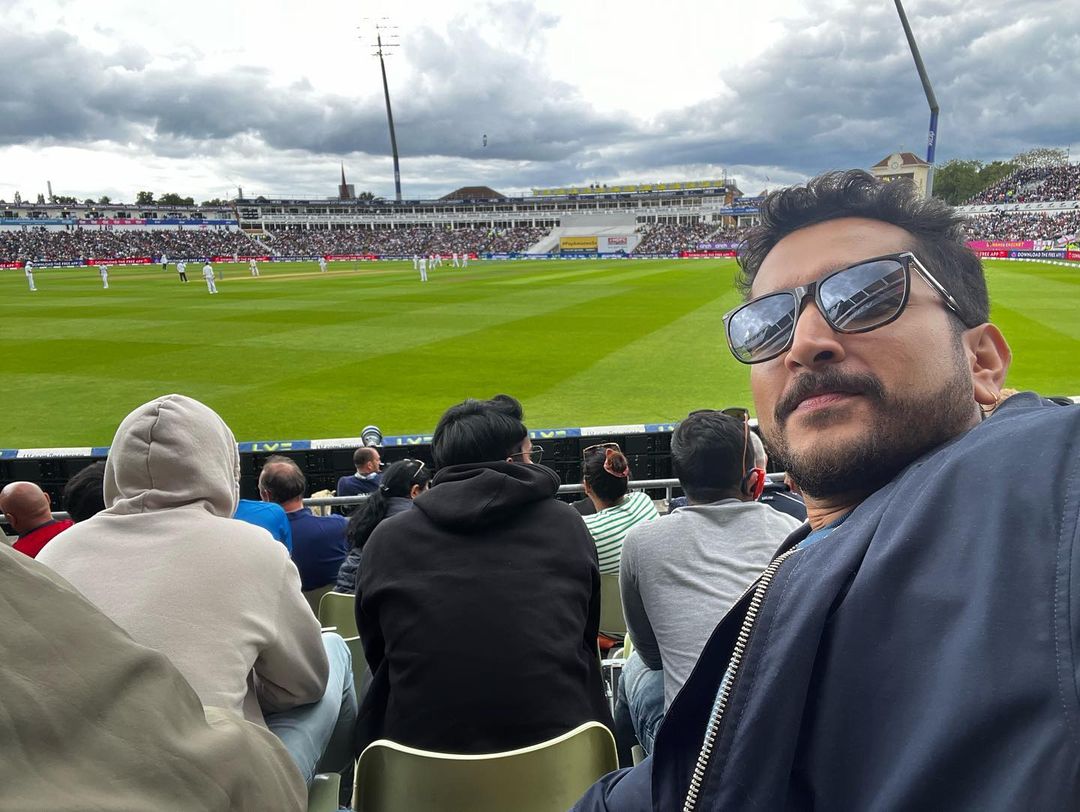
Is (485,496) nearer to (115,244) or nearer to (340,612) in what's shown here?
(340,612)

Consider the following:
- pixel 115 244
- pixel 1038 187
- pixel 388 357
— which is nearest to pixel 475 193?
pixel 115 244

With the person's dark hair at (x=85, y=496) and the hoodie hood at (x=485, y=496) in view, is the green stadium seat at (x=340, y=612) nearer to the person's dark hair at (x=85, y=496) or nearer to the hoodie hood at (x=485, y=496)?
the hoodie hood at (x=485, y=496)

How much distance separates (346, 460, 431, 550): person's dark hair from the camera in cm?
402

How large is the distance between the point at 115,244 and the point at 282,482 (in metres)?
95.6

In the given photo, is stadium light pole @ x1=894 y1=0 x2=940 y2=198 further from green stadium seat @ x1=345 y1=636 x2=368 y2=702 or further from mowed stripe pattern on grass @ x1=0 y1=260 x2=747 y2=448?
green stadium seat @ x1=345 y1=636 x2=368 y2=702

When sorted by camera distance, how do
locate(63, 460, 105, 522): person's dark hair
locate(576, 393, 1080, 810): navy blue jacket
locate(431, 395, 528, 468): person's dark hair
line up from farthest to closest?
locate(63, 460, 105, 522): person's dark hair, locate(431, 395, 528, 468): person's dark hair, locate(576, 393, 1080, 810): navy blue jacket

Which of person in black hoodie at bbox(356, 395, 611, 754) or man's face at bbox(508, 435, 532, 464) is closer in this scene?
person in black hoodie at bbox(356, 395, 611, 754)

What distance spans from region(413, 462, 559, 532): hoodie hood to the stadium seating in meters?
0.79

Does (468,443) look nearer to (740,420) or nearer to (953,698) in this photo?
(740,420)

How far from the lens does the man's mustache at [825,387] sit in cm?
147

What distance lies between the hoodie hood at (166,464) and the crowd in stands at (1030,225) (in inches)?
2542

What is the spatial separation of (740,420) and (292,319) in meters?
21.2

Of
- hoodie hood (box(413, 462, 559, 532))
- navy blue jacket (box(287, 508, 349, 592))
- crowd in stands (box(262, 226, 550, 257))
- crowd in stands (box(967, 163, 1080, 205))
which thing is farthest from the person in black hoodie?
crowd in stands (box(262, 226, 550, 257))

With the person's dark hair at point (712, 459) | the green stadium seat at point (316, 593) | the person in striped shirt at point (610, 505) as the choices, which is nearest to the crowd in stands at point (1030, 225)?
the person in striped shirt at point (610, 505)
